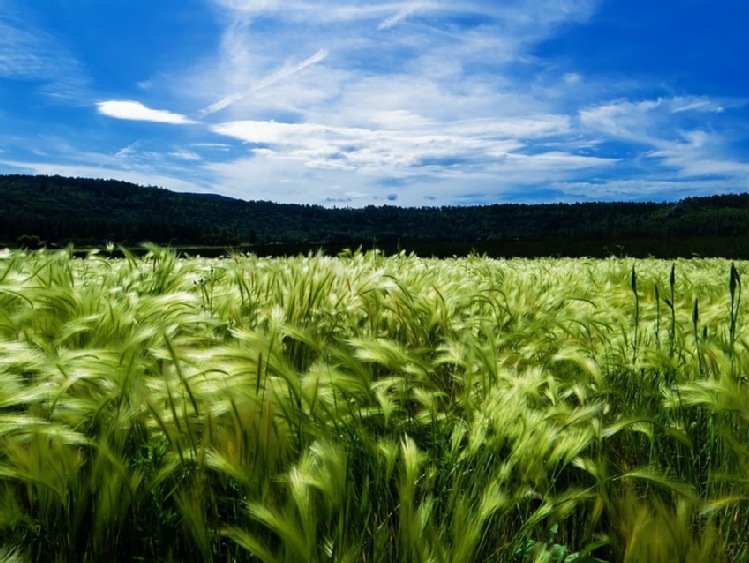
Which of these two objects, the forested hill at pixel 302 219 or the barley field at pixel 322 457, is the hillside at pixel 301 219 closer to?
the forested hill at pixel 302 219

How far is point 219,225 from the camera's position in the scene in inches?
6353

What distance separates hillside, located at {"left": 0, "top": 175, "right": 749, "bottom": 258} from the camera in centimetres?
12644

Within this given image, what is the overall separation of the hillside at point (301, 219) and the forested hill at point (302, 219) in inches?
12.1

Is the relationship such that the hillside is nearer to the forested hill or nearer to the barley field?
the forested hill

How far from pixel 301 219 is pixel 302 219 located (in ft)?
1.06

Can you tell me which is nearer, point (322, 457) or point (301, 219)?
point (322, 457)

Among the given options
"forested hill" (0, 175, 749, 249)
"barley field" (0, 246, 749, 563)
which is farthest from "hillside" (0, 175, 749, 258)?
"barley field" (0, 246, 749, 563)

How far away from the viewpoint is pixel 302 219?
16750 cm

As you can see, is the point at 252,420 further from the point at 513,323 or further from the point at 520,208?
the point at 520,208

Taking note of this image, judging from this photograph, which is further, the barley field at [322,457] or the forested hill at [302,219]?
the forested hill at [302,219]

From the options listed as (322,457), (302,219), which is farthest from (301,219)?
(322,457)

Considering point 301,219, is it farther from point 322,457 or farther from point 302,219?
point 322,457

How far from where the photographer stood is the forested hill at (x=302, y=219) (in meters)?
126

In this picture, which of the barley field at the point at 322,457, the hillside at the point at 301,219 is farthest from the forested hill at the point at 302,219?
the barley field at the point at 322,457
